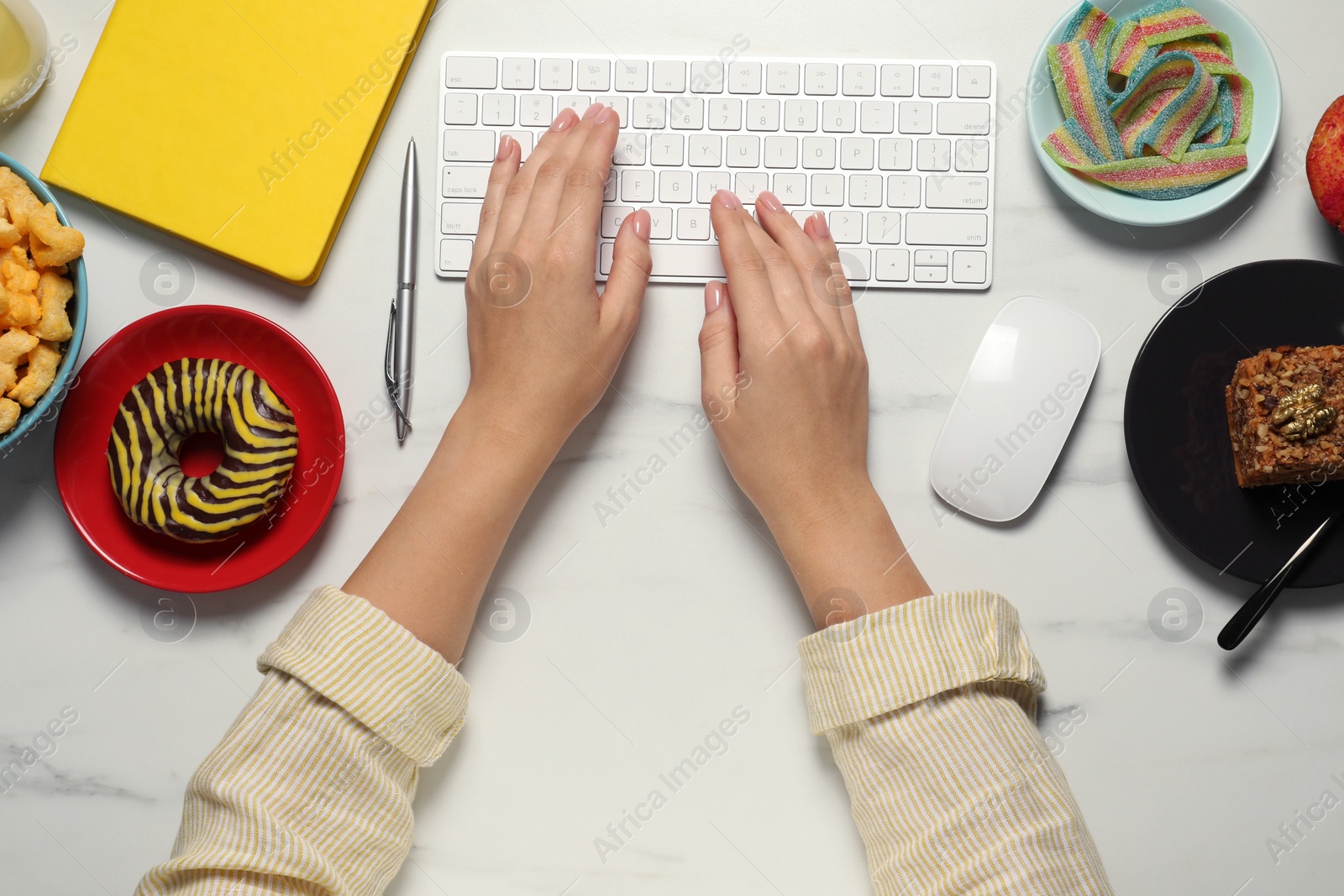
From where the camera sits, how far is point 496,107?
0.79m

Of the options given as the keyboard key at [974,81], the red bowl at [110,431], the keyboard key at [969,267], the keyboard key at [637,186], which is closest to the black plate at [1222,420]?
the keyboard key at [969,267]

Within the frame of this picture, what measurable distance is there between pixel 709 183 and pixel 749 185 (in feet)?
0.12

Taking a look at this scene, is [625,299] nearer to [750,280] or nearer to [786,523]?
[750,280]

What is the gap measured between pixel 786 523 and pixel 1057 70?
0.47m

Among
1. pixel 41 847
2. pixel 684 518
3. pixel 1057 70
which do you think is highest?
pixel 1057 70

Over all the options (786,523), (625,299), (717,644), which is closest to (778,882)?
(717,644)

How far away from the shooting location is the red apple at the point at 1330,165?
0.73 meters

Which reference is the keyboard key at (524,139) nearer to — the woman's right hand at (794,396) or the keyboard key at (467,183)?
the keyboard key at (467,183)

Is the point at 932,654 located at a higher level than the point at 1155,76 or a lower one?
lower

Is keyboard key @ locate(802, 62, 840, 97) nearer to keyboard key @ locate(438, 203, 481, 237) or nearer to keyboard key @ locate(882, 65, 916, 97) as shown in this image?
keyboard key @ locate(882, 65, 916, 97)

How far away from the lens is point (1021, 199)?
81cm

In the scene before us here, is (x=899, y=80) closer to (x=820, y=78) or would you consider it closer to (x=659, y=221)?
(x=820, y=78)

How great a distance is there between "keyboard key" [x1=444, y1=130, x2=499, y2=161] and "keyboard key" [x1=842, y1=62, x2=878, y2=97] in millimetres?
330

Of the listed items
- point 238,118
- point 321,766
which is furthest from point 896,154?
point 321,766
